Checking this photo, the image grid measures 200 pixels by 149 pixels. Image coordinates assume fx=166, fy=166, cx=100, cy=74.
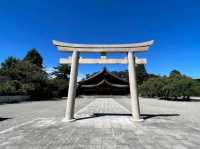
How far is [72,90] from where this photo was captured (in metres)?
7.36

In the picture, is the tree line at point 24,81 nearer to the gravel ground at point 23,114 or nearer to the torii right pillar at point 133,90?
the gravel ground at point 23,114

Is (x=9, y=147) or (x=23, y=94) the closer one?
(x=9, y=147)

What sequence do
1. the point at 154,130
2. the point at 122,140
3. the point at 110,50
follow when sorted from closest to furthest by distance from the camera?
the point at 122,140 → the point at 154,130 → the point at 110,50

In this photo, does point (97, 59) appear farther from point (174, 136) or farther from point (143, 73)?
point (143, 73)

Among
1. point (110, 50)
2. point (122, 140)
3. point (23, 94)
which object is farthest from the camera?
point (23, 94)

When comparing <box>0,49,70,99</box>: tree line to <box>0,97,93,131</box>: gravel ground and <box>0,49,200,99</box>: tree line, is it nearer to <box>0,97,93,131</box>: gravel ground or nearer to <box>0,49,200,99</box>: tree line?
<box>0,49,200,99</box>: tree line

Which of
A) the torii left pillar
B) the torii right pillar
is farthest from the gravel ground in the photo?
the torii right pillar

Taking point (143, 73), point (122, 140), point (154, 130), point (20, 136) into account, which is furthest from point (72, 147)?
point (143, 73)

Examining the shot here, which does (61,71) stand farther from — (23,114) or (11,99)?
(23,114)

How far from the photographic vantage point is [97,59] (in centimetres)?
789

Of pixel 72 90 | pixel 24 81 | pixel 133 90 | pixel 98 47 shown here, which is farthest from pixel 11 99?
pixel 133 90

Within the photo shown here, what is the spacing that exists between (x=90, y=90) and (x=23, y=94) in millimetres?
16025

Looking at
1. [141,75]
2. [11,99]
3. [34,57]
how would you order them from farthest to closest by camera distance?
1. [141,75]
2. [34,57]
3. [11,99]

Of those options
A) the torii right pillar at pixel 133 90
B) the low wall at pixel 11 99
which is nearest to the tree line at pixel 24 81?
the low wall at pixel 11 99
